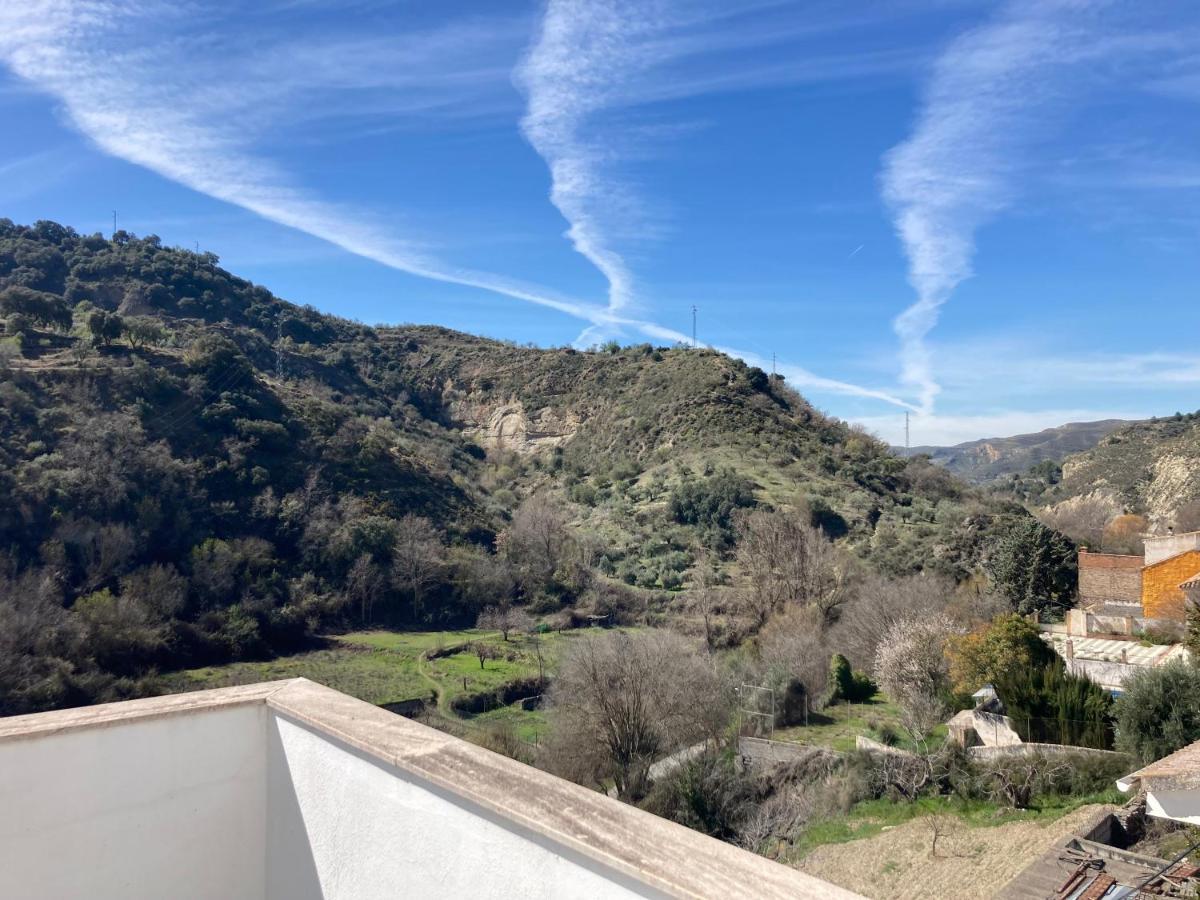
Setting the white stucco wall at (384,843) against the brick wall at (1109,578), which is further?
the brick wall at (1109,578)

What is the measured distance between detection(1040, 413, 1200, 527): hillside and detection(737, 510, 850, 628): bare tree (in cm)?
1719

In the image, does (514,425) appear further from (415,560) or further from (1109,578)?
(1109,578)

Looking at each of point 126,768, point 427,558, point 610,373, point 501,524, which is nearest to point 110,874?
point 126,768

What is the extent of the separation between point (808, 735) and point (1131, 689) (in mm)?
5871

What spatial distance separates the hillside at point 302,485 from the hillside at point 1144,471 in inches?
289

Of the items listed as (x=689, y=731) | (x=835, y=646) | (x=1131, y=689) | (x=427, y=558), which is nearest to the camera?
(x=1131, y=689)

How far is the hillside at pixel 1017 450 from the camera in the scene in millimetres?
77625

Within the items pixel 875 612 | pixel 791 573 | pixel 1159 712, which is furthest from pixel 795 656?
pixel 1159 712

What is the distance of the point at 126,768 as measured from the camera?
202 cm

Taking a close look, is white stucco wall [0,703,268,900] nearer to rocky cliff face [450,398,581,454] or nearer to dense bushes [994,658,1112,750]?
dense bushes [994,658,1112,750]

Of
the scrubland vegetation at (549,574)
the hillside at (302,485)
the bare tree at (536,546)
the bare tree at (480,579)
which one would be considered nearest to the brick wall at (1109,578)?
the scrubland vegetation at (549,574)

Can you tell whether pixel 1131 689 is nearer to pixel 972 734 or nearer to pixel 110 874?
pixel 972 734

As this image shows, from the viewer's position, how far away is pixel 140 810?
80.1 inches

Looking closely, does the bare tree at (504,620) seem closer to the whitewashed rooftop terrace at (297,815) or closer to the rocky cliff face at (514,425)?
the rocky cliff face at (514,425)
